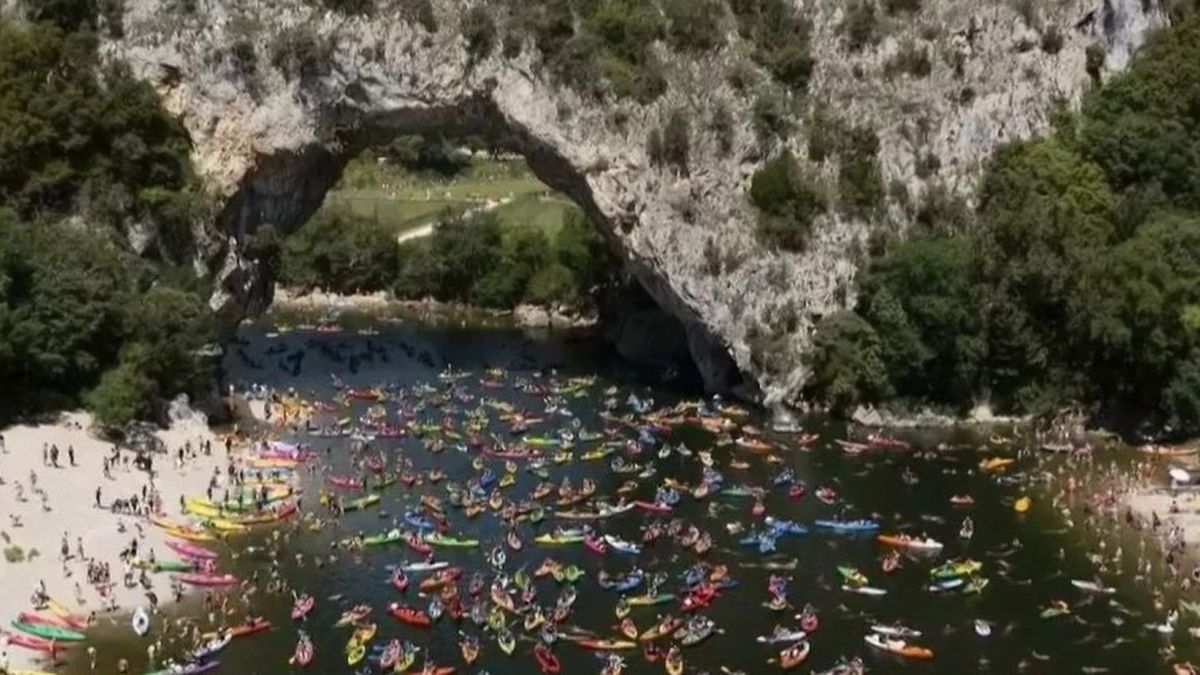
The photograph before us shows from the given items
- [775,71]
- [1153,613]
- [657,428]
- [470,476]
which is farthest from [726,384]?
[1153,613]

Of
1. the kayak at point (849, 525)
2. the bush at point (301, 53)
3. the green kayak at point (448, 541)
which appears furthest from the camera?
the bush at point (301, 53)

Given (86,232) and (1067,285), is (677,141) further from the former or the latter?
(86,232)

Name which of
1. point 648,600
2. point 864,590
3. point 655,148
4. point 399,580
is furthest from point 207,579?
point 655,148

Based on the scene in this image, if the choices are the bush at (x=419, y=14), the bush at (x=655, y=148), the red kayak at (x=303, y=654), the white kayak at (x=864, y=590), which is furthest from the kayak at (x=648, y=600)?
the bush at (x=419, y=14)

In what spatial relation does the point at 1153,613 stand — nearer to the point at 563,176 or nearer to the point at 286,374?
the point at 563,176

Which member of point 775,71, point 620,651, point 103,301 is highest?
point 775,71

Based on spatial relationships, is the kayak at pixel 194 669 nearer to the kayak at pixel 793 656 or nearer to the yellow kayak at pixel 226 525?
the yellow kayak at pixel 226 525
